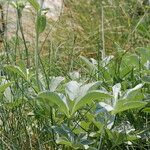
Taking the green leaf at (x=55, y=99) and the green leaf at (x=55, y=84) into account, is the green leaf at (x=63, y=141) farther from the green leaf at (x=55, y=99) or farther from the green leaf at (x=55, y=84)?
the green leaf at (x=55, y=84)

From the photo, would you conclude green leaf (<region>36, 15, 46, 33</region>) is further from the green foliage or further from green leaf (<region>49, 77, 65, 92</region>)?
green leaf (<region>49, 77, 65, 92</region>)

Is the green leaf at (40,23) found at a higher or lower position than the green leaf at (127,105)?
higher

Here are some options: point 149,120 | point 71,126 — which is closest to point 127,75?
point 149,120

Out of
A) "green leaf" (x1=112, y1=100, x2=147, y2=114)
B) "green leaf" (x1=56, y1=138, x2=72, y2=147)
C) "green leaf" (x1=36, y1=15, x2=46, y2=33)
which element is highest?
"green leaf" (x1=36, y1=15, x2=46, y2=33)

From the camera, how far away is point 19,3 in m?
1.27

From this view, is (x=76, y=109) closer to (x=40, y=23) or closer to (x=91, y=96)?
(x=91, y=96)

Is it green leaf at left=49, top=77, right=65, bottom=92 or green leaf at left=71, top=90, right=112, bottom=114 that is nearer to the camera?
green leaf at left=71, top=90, right=112, bottom=114

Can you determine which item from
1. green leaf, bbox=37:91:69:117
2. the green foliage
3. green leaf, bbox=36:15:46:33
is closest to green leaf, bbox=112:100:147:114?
the green foliage

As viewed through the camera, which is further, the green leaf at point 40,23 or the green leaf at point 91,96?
the green leaf at point 40,23

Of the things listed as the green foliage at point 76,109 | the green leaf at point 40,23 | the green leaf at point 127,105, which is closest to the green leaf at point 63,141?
the green foliage at point 76,109

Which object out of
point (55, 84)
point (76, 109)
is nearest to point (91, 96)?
point (76, 109)

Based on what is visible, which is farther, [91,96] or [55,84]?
[55,84]

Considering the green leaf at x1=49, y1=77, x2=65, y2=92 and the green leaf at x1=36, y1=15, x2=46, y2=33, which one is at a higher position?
the green leaf at x1=36, y1=15, x2=46, y2=33

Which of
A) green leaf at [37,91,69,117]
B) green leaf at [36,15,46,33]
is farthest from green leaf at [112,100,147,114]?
green leaf at [36,15,46,33]
